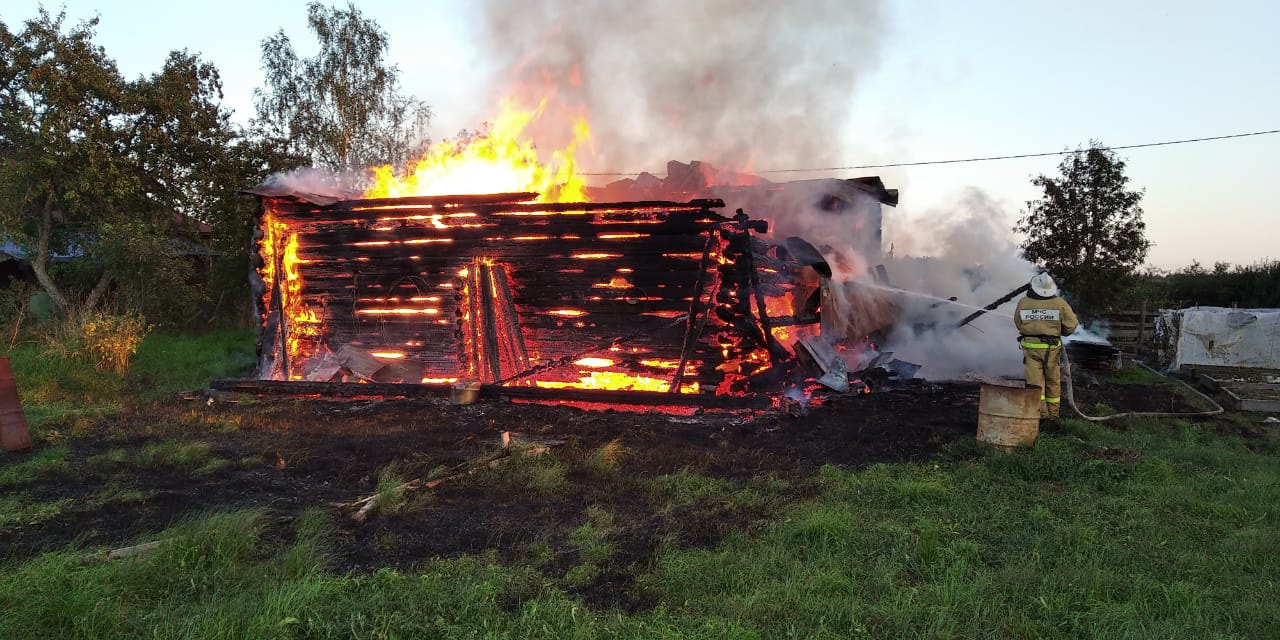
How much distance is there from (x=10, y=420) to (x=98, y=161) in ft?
34.9

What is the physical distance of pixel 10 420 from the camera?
7062 millimetres

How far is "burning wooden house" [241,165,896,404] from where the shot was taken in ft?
31.9

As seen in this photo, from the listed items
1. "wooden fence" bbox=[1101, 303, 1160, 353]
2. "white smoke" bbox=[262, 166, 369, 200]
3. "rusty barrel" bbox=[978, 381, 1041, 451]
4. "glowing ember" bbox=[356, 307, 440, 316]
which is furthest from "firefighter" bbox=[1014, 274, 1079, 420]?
"wooden fence" bbox=[1101, 303, 1160, 353]

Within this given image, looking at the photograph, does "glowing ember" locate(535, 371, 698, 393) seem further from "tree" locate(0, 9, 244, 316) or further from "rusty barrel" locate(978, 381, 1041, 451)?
"tree" locate(0, 9, 244, 316)

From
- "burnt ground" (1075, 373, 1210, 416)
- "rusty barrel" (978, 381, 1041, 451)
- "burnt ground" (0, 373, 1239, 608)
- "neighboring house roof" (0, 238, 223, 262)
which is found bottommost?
"burnt ground" (0, 373, 1239, 608)

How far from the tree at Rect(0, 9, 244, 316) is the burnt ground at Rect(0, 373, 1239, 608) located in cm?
818

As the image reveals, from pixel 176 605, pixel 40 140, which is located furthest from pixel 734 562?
pixel 40 140

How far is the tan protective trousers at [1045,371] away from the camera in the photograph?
7.61m

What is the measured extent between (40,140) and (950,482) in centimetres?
1845

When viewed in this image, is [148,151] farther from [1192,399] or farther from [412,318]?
[1192,399]

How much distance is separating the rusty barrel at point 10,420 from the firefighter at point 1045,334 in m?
11.0

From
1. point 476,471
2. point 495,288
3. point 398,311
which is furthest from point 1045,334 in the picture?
point 398,311

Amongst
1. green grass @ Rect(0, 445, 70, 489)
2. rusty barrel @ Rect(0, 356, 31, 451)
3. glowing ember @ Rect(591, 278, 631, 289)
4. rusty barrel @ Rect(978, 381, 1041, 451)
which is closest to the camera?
green grass @ Rect(0, 445, 70, 489)

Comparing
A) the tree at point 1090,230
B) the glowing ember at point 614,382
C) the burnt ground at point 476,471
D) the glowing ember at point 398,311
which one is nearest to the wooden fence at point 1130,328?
the tree at point 1090,230
